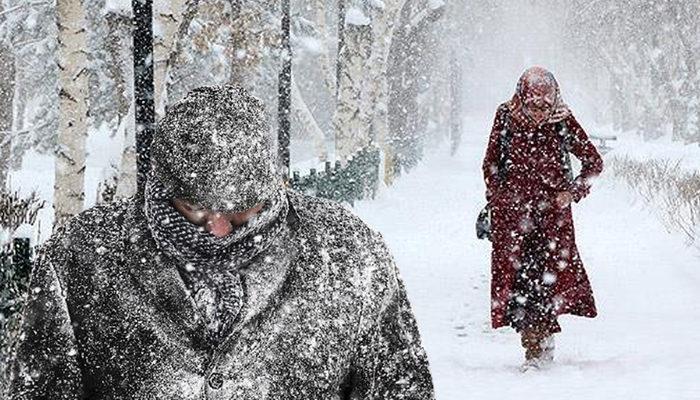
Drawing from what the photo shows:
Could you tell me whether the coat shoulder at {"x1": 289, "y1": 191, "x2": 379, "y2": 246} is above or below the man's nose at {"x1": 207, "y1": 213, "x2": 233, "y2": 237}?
below

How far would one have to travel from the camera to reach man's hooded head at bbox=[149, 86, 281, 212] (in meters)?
1.78

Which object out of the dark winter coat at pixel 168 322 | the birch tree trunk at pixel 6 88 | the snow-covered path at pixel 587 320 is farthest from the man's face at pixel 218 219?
the birch tree trunk at pixel 6 88

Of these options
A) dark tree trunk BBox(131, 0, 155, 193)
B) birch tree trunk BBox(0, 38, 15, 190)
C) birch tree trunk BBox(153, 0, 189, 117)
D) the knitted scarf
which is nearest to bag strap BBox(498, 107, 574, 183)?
dark tree trunk BBox(131, 0, 155, 193)

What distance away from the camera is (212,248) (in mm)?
1775

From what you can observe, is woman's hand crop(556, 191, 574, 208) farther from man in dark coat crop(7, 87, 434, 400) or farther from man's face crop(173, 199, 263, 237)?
man's face crop(173, 199, 263, 237)

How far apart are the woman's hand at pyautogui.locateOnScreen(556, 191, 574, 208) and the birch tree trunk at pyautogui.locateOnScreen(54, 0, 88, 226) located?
5.70 meters

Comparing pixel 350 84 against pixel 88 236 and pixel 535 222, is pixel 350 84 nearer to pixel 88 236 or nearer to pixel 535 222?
pixel 535 222

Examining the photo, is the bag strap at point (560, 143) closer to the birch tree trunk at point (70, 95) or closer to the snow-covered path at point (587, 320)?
the snow-covered path at point (587, 320)

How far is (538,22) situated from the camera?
359 feet

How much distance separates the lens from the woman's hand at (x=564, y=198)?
6262 millimetres

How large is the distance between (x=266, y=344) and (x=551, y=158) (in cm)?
473

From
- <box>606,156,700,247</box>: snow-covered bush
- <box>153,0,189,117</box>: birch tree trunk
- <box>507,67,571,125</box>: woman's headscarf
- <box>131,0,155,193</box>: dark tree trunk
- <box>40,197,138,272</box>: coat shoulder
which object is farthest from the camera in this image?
<box>606,156,700,247</box>: snow-covered bush

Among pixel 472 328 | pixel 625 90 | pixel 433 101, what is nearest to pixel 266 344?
pixel 472 328

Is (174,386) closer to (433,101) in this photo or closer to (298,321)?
(298,321)
